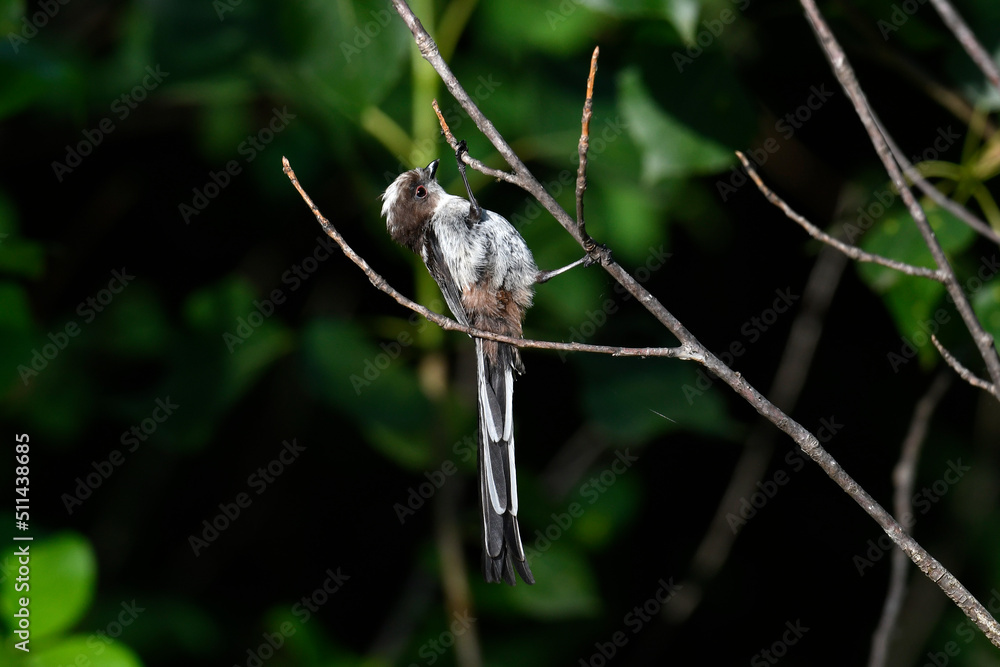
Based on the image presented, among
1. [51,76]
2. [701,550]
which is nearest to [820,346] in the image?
[701,550]

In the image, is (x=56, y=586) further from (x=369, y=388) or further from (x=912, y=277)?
(x=912, y=277)

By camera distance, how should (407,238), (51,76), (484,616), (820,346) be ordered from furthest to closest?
(820,346)
(484,616)
(407,238)
(51,76)

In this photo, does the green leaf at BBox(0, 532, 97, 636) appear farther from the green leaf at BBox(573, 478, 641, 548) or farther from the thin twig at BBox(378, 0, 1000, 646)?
the thin twig at BBox(378, 0, 1000, 646)

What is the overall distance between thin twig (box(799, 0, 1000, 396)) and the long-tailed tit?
1047 millimetres

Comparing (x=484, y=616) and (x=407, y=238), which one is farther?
(x=484, y=616)

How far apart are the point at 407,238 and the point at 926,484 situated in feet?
9.98

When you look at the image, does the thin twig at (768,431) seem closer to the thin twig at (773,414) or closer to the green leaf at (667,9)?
the green leaf at (667,9)

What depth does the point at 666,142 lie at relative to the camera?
10.2 feet

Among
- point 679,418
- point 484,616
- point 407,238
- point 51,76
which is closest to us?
point 51,76

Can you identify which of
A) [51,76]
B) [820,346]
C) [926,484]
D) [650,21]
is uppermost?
[650,21]

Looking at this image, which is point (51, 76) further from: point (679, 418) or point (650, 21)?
point (679, 418)

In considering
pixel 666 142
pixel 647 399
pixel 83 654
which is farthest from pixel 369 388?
pixel 666 142

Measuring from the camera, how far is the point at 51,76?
118 inches

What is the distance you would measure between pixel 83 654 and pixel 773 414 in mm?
2420
